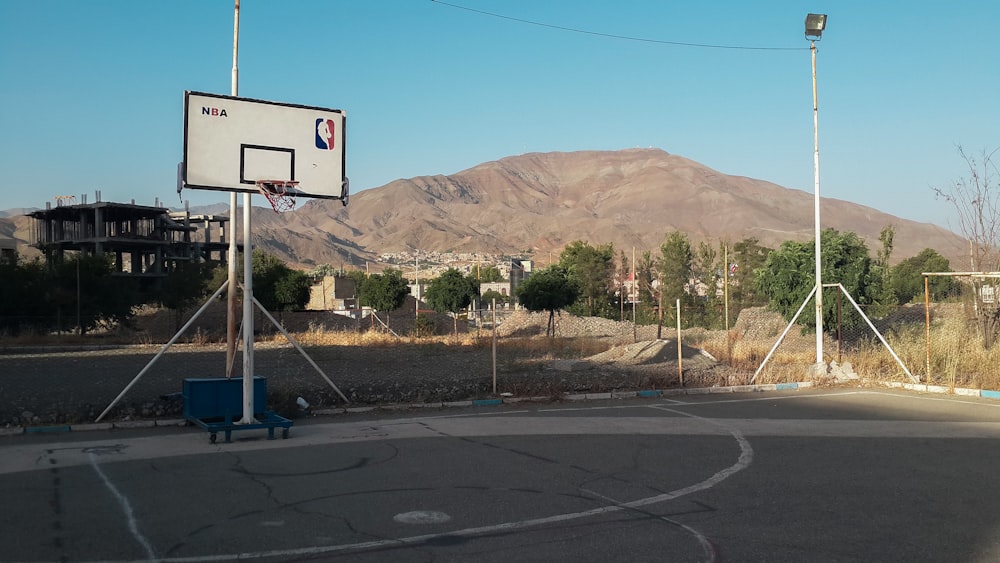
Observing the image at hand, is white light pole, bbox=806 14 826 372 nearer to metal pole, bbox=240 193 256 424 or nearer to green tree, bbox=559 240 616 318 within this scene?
metal pole, bbox=240 193 256 424

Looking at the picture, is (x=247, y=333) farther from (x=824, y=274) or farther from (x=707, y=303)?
(x=707, y=303)

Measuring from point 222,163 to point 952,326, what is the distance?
18917 millimetres

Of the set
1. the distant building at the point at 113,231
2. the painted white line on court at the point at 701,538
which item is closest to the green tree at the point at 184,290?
the distant building at the point at 113,231

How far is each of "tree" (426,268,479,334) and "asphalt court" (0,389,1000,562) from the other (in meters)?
43.9

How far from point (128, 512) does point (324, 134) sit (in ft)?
26.7

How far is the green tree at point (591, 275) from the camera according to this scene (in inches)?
2790

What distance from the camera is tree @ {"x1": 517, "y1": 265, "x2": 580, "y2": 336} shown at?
165 ft

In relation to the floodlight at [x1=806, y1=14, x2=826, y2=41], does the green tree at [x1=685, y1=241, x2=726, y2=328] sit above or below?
below

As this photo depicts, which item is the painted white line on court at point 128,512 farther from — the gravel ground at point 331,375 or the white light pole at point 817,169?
the white light pole at point 817,169

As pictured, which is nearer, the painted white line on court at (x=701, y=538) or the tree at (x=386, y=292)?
the painted white line on court at (x=701, y=538)

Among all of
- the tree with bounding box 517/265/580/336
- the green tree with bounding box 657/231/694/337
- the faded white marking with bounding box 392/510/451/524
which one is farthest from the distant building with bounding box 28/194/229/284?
the faded white marking with bounding box 392/510/451/524

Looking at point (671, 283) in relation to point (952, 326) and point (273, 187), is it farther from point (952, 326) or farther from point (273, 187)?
point (273, 187)

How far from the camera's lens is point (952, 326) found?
877 inches

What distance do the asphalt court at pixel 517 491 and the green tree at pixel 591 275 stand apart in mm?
55457
